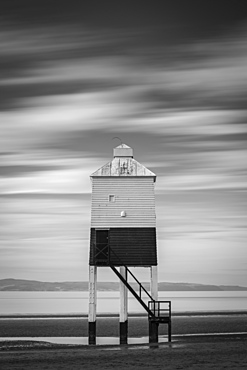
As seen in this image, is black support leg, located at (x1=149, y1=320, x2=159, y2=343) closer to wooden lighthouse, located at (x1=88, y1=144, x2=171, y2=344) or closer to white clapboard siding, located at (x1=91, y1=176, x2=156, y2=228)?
wooden lighthouse, located at (x1=88, y1=144, x2=171, y2=344)

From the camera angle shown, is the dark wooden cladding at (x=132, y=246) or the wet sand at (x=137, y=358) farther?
the dark wooden cladding at (x=132, y=246)

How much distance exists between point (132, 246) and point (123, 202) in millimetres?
2740

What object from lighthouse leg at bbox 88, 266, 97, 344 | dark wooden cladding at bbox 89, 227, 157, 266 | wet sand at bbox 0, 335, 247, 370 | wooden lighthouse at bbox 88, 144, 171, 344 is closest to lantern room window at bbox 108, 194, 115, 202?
wooden lighthouse at bbox 88, 144, 171, 344

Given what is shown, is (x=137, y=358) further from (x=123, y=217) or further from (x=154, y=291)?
(x=123, y=217)

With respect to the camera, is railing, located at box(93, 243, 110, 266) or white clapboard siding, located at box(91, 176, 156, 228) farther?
white clapboard siding, located at box(91, 176, 156, 228)

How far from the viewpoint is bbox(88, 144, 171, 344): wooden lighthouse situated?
39.2m

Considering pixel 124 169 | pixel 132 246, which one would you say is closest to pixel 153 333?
pixel 132 246

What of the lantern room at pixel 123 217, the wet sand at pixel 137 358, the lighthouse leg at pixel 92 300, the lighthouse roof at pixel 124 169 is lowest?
the wet sand at pixel 137 358

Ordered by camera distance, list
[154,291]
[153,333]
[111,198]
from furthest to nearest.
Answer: [111,198]
[153,333]
[154,291]

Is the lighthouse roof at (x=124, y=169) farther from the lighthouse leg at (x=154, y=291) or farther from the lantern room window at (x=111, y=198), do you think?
the lighthouse leg at (x=154, y=291)

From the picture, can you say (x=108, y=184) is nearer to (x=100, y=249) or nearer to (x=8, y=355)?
(x=100, y=249)

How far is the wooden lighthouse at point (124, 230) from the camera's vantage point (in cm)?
→ 3919

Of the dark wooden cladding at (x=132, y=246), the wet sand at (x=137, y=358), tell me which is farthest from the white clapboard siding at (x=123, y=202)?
the wet sand at (x=137, y=358)

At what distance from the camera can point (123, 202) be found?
3981cm
